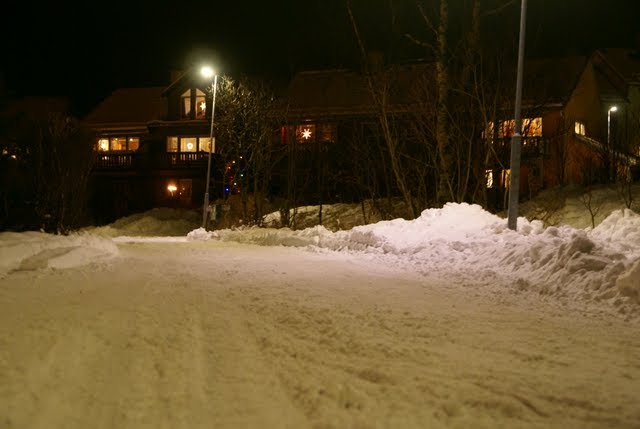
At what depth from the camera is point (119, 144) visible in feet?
163

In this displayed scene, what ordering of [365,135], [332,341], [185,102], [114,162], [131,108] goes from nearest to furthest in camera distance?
[332,341], [365,135], [114,162], [185,102], [131,108]

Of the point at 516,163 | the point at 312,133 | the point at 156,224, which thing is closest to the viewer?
the point at 516,163

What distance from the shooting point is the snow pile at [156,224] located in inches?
1353

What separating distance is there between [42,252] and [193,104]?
3563 cm

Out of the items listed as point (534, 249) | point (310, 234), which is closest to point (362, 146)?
point (310, 234)

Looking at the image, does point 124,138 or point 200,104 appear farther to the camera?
point 124,138

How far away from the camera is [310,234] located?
61.2 feet

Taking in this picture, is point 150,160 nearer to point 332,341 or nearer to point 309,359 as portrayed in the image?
point 332,341

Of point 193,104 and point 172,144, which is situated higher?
point 193,104

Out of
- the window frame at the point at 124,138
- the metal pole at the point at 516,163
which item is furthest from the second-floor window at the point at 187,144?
the metal pole at the point at 516,163

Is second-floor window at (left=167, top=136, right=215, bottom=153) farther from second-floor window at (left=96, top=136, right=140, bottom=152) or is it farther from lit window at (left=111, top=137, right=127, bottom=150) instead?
lit window at (left=111, top=137, right=127, bottom=150)

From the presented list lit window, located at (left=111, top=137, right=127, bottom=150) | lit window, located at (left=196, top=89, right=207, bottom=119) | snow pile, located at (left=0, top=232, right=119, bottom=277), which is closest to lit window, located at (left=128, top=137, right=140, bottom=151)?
lit window, located at (left=111, top=137, right=127, bottom=150)

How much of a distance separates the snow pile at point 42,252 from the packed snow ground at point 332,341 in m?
0.05

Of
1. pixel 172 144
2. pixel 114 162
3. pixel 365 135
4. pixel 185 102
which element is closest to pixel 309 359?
pixel 365 135
